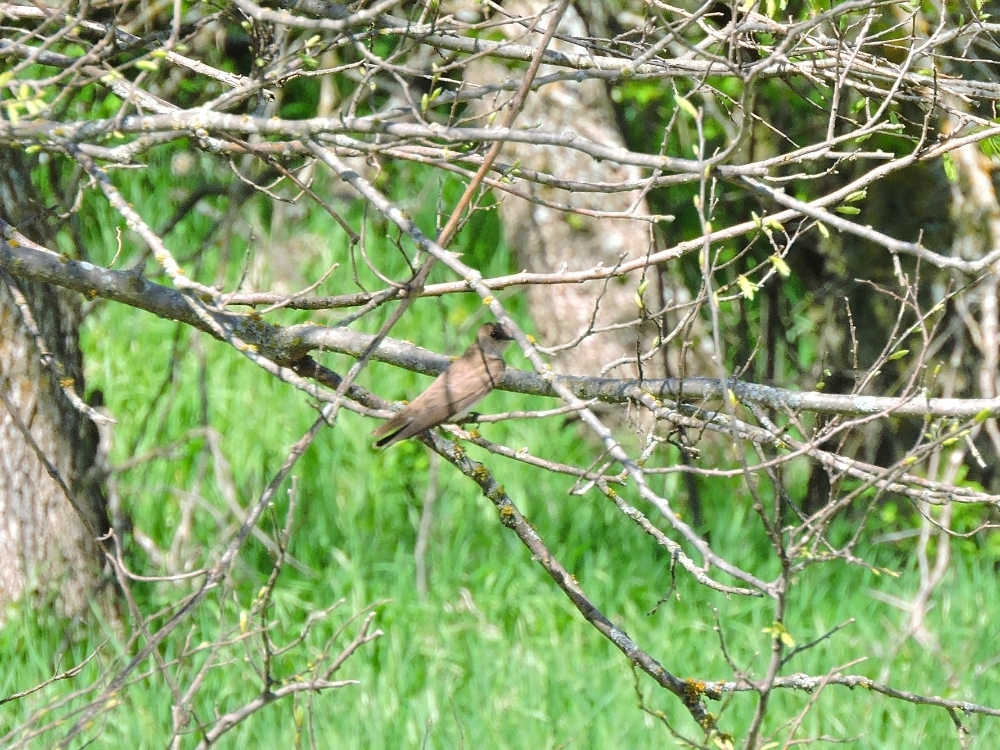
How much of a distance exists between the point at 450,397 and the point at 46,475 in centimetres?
225

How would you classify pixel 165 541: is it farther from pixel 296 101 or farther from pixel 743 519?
pixel 296 101

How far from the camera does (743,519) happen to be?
6648 millimetres

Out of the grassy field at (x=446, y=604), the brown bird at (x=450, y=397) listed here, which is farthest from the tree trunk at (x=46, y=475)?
the brown bird at (x=450, y=397)

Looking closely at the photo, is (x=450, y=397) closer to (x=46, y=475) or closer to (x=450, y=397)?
(x=450, y=397)

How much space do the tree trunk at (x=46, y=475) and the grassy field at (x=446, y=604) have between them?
19 centimetres

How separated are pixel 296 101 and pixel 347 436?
4885 mm

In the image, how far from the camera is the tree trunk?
16.6ft

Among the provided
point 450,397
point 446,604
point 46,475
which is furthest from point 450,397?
point 46,475

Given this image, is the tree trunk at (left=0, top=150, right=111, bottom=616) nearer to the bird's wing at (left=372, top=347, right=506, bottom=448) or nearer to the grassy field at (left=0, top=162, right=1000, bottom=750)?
the grassy field at (left=0, top=162, right=1000, bottom=750)

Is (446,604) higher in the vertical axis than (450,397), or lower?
lower

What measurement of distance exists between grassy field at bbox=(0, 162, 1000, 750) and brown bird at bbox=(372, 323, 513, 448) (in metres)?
0.34

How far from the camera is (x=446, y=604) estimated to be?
568 centimetres

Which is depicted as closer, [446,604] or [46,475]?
[46,475]

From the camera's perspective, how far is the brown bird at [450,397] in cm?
379
